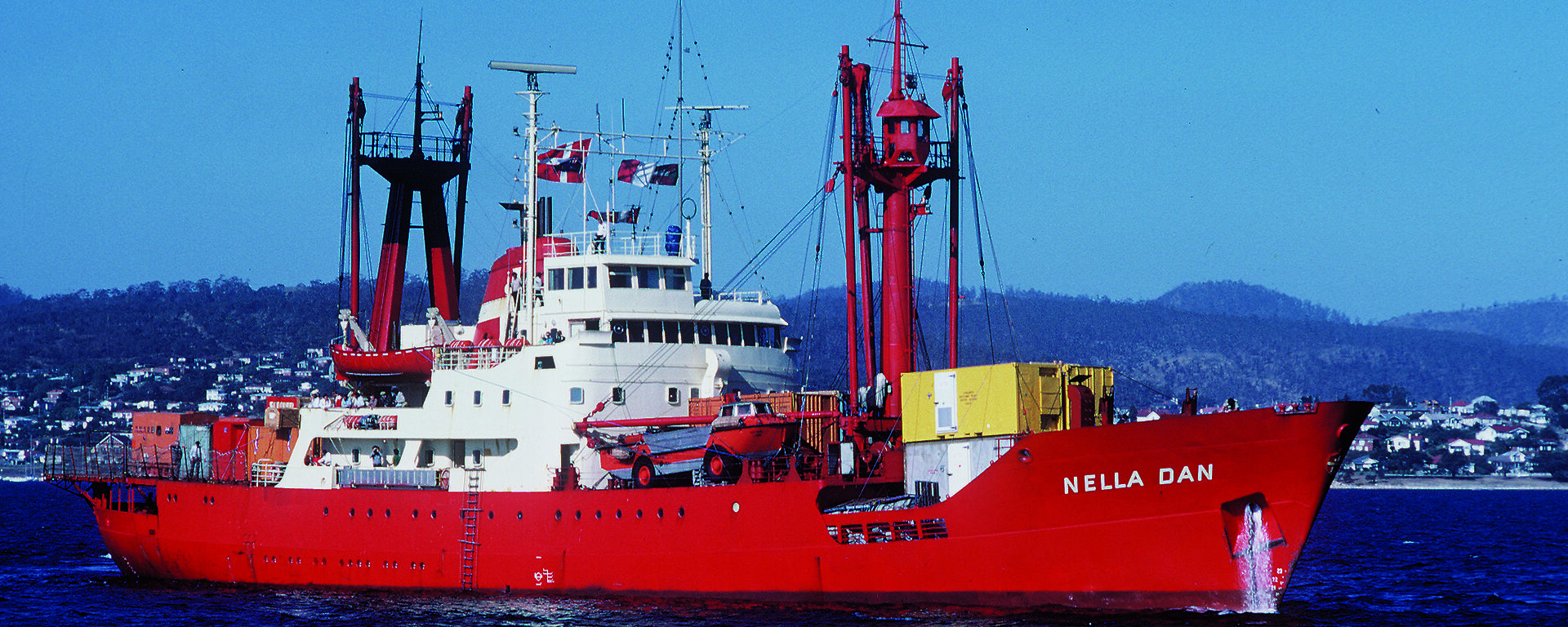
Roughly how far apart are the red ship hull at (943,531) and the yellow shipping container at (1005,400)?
741 mm

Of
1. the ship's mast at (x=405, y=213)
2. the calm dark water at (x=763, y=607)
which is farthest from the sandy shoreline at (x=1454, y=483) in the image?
the ship's mast at (x=405, y=213)

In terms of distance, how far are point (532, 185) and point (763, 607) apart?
11.3m

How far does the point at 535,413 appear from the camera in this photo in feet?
108

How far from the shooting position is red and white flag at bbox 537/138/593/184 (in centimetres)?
3503

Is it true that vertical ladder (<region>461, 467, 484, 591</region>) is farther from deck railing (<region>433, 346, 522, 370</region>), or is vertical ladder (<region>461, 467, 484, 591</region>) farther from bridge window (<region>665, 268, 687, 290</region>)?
bridge window (<region>665, 268, 687, 290</region>)

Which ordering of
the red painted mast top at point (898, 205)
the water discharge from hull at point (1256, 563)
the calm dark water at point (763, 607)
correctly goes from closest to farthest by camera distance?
the water discharge from hull at point (1256, 563) < the calm dark water at point (763, 607) < the red painted mast top at point (898, 205)

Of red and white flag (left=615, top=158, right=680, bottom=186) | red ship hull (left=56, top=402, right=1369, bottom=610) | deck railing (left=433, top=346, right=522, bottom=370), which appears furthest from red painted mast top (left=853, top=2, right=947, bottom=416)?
deck railing (left=433, top=346, right=522, bottom=370)

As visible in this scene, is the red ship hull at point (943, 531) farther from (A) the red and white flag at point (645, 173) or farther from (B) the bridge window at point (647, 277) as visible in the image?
(A) the red and white flag at point (645, 173)

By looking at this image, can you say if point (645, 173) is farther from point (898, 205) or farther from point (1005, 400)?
point (1005, 400)

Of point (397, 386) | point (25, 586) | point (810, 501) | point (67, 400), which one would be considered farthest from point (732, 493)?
point (67, 400)

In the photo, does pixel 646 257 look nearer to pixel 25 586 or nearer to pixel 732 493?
pixel 732 493

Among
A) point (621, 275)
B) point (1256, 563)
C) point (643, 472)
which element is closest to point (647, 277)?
point (621, 275)

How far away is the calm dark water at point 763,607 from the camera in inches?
1096

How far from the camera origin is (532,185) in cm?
3500
